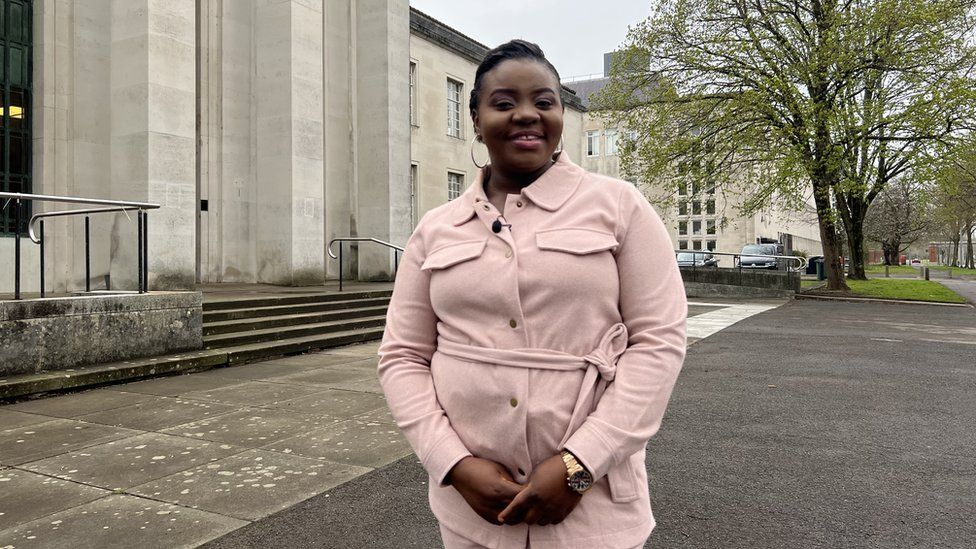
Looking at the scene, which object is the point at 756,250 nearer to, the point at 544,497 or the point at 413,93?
the point at 413,93

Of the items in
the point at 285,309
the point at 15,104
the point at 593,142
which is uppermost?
the point at 593,142

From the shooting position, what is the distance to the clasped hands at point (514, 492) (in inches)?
58.2

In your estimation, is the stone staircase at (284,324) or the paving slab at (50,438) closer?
the paving slab at (50,438)

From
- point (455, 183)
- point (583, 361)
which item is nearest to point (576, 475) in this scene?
point (583, 361)

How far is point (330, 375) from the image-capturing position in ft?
26.2

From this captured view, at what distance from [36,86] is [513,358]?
13.9 m

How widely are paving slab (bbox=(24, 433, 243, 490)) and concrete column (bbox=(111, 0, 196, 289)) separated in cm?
678

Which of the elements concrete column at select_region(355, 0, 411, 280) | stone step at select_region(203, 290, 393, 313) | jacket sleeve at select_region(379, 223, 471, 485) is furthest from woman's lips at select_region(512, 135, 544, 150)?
concrete column at select_region(355, 0, 411, 280)

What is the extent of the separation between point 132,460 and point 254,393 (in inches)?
92.0

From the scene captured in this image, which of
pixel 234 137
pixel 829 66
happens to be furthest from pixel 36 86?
pixel 829 66

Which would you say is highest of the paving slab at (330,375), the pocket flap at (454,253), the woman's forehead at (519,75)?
the woman's forehead at (519,75)

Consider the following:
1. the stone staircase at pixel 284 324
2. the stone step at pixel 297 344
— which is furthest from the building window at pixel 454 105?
the stone step at pixel 297 344

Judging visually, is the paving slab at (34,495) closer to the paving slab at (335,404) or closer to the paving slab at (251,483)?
the paving slab at (251,483)

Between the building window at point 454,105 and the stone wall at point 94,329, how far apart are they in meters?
19.4
